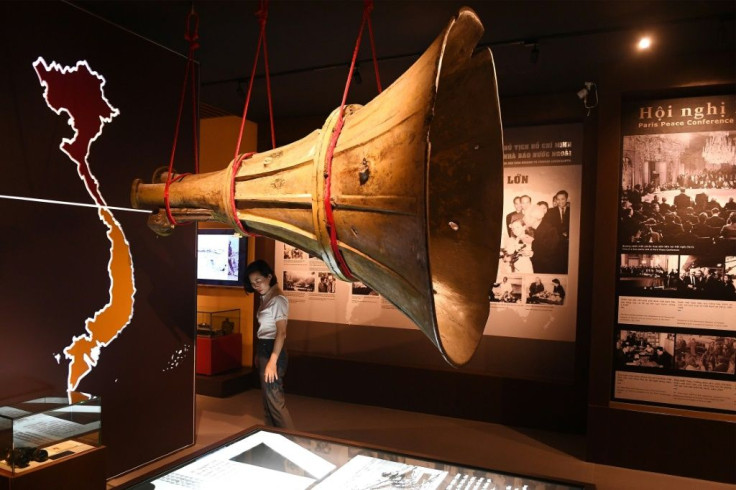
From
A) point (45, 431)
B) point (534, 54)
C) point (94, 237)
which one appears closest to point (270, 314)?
point (94, 237)

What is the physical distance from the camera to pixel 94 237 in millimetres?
2977

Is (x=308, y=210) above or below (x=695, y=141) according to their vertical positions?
below

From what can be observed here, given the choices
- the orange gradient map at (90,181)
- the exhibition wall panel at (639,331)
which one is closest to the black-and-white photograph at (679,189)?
the exhibition wall panel at (639,331)

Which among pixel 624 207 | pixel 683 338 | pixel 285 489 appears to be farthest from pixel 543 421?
pixel 285 489

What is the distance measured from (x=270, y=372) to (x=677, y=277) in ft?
9.05

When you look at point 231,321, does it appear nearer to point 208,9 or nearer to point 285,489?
point 208,9

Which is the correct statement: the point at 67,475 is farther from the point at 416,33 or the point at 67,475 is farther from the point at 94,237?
the point at 416,33

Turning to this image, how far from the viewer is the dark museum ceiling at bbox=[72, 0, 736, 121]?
3.01 m

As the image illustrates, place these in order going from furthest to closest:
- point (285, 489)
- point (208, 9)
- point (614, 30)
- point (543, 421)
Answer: point (543, 421)
point (614, 30)
point (208, 9)
point (285, 489)

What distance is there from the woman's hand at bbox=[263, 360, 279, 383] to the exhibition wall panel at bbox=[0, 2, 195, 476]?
572 mm

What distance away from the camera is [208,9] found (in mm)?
3035

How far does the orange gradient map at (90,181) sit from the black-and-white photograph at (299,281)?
7.72ft

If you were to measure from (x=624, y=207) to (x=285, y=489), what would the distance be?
3011mm

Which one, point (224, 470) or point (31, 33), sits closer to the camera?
point (224, 470)
